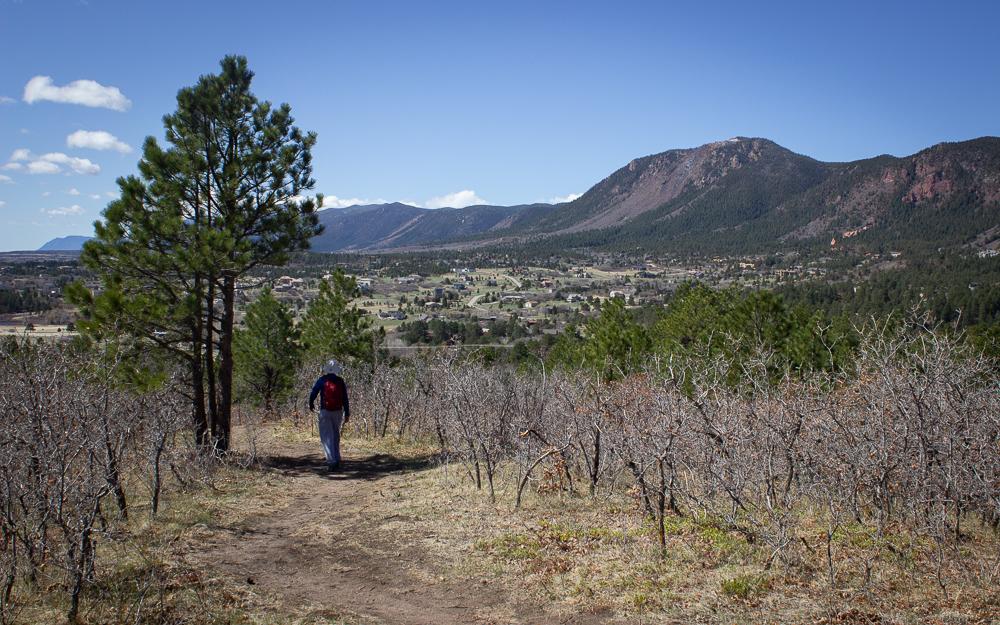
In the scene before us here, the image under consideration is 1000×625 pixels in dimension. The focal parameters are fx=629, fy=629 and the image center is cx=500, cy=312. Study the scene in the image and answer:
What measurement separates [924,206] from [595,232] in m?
84.2

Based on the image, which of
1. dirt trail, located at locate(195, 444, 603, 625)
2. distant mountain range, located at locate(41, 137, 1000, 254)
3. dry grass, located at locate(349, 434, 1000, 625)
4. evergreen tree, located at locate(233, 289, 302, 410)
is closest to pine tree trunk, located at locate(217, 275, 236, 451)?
dirt trail, located at locate(195, 444, 603, 625)

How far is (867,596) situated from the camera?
15.2ft

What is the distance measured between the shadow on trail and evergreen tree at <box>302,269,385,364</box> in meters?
9.64

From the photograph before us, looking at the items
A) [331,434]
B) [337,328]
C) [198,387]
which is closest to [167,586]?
[331,434]

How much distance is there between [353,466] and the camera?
10477 millimetres

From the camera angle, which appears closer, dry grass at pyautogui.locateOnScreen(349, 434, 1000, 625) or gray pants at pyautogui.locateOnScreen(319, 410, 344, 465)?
dry grass at pyautogui.locateOnScreen(349, 434, 1000, 625)

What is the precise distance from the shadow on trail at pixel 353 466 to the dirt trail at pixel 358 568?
1.36 m

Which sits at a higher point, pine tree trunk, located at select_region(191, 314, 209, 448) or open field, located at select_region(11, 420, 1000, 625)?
pine tree trunk, located at select_region(191, 314, 209, 448)

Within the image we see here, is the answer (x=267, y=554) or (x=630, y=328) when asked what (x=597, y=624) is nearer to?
(x=267, y=554)

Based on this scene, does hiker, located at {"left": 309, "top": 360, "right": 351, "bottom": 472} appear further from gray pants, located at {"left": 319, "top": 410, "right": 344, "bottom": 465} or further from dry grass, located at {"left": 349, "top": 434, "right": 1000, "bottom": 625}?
dry grass, located at {"left": 349, "top": 434, "right": 1000, "bottom": 625}

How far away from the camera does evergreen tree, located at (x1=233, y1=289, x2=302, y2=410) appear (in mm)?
20766

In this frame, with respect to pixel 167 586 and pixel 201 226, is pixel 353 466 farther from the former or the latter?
pixel 167 586

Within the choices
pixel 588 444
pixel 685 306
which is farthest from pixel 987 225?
pixel 588 444

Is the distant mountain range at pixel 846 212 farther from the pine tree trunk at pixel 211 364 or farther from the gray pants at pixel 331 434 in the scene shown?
the pine tree trunk at pixel 211 364
